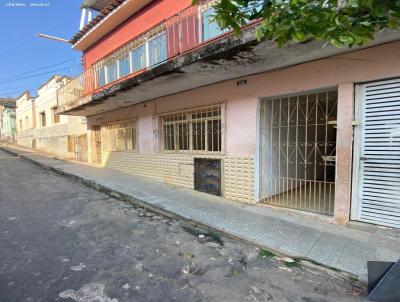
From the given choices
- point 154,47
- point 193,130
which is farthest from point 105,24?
point 193,130

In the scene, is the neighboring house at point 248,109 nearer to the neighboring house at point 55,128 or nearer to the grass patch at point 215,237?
the grass patch at point 215,237

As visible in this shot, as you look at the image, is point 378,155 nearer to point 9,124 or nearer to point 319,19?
point 319,19

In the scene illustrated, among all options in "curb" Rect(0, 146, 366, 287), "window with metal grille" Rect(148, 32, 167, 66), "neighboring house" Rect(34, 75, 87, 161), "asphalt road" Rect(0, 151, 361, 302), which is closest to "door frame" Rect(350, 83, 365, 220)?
"curb" Rect(0, 146, 366, 287)

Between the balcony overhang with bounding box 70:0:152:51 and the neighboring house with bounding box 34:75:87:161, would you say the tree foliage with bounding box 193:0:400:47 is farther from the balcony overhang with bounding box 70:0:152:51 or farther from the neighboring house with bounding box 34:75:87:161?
the neighboring house with bounding box 34:75:87:161

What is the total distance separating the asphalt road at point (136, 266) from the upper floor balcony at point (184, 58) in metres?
2.94

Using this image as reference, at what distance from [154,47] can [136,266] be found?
649 centimetres

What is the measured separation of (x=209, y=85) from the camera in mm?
6562

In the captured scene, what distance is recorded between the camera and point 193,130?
288 inches

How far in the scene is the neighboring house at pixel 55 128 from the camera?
572 inches

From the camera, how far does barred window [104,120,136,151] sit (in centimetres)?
990

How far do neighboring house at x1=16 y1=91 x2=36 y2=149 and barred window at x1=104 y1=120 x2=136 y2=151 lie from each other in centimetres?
1532

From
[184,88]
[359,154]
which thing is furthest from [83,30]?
[359,154]

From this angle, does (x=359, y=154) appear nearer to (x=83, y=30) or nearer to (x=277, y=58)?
(x=277, y=58)

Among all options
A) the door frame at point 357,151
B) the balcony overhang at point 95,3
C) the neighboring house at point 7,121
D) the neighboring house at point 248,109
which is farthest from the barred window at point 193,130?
the neighboring house at point 7,121
